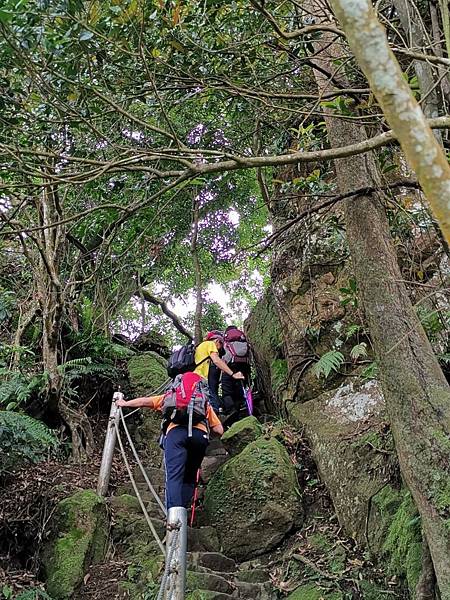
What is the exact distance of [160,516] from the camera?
19.8 feet

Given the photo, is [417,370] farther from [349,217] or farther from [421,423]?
[349,217]

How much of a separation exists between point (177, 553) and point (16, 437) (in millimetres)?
2756

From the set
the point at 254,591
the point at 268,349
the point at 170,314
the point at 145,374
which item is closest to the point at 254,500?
the point at 254,591

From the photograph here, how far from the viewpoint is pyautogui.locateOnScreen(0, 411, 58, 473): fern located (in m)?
5.43

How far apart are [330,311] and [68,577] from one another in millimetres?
4515

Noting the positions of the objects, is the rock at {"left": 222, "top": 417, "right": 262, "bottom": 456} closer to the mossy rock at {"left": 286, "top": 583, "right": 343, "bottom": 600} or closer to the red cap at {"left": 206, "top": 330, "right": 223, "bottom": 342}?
the red cap at {"left": 206, "top": 330, "right": 223, "bottom": 342}

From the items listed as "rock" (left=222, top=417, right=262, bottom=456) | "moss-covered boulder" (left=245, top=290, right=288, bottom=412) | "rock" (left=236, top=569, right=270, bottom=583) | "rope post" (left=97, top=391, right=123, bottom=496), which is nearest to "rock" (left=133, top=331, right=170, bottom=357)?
"moss-covered boulder" (left=245, top=290, right=288, bottom=412)

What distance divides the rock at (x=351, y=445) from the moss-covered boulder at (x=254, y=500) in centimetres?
44

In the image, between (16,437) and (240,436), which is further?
(240,436)

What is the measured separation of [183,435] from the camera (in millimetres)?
4875

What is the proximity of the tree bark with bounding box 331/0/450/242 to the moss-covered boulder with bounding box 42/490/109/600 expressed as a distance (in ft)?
15.5

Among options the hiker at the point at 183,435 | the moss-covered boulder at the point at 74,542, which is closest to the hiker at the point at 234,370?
the hiker at the point at 183,435

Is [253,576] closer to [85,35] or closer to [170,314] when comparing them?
[85,35]

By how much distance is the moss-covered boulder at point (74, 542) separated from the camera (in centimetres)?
468
